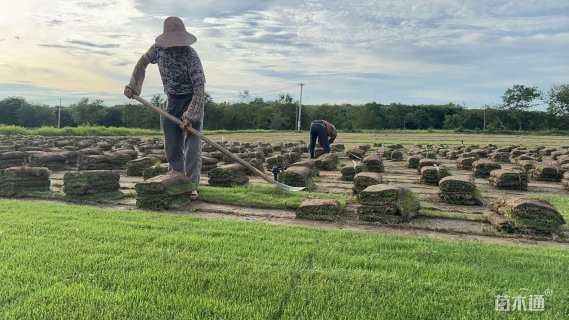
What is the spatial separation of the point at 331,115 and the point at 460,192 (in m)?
66.2

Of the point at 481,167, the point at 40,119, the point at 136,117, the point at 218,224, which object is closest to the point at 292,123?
the point at 136,117

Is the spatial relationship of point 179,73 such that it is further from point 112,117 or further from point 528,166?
point 112,117

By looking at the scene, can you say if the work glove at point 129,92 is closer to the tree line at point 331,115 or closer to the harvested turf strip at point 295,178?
the harvested turf strip at point 295,178

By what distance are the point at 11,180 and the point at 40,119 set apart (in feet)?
234

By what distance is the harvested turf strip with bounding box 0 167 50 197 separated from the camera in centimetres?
684

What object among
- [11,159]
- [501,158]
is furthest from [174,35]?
[501,158]

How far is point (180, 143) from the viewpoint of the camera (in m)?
6.84

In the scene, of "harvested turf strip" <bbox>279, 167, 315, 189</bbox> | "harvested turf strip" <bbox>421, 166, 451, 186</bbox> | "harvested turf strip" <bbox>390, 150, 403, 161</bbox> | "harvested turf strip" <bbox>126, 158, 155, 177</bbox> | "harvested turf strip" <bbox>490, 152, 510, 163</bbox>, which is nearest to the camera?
"harvested turf strip" <bbox>279, 167, 315, 189</bbox>

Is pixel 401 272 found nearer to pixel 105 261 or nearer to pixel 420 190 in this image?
pixel 105 261

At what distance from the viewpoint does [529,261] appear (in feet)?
12.2

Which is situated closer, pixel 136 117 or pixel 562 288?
pixel 562 288

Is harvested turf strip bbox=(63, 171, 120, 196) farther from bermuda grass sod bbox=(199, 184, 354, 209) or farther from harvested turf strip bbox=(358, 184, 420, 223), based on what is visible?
harvested turf strip bbox=(358, 184, 420, 223)
